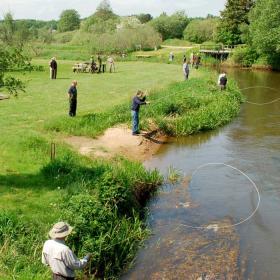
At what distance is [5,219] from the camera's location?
11.1m

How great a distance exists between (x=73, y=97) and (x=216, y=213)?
34.7 ft

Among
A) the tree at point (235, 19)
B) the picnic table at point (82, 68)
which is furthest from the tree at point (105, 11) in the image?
the picnic table at point (82, 68)

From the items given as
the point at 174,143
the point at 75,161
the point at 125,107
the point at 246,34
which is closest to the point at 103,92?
the point at 125,107

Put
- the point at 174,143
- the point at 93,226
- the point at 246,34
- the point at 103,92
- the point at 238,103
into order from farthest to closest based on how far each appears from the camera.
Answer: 1. the point at 246,34
2. the point at 238,103
3. the point at 103,92
4. the point at 174,143
5. the point at 93,226

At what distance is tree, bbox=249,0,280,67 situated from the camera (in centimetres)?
5503

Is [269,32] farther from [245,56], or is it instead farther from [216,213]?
[216,213]

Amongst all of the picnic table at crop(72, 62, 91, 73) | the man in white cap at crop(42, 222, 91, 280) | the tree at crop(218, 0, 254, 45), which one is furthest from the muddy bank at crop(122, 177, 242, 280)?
the tree at crop(218, 0, 254, 45)

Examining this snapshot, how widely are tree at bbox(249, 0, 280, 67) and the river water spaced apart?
34176mm

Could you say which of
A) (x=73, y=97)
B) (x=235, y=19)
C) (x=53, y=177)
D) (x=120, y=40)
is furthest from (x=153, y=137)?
(x=235, y=19)

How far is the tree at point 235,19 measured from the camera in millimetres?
73500

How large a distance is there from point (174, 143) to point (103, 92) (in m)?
9.71

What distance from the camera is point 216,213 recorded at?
14.5 m

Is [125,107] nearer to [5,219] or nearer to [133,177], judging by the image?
[133,177]

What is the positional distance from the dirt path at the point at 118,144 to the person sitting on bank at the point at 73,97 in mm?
2206
